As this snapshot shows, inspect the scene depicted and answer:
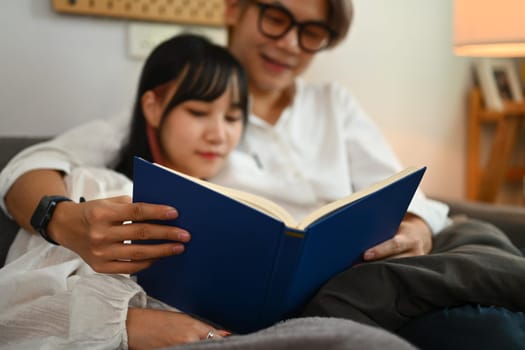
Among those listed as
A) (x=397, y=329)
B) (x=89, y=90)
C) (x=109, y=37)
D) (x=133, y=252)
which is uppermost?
(x=109, y=37)

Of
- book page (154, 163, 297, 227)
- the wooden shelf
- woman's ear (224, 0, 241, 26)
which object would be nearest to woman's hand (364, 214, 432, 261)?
book page (154, 163, 297, 227)

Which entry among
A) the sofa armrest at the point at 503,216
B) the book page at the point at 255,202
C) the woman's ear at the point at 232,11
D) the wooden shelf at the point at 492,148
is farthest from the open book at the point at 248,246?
the wooden shelf at the point at 492,148

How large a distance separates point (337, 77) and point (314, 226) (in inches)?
51.1

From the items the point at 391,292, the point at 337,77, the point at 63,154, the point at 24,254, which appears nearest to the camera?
the point at 391,292

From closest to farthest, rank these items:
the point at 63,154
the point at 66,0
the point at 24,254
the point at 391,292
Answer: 1. the point at 391,292
2. the point at 24,254
3. the point at 63,154
4. the point at 66,0

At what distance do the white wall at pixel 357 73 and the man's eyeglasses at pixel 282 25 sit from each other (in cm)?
41

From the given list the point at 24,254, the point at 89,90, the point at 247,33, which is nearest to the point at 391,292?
the point at 24,254

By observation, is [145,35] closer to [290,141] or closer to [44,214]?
[290,141]

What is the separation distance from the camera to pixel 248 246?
727 mm

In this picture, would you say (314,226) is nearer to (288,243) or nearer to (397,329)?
(288,243)

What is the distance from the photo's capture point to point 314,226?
698mm

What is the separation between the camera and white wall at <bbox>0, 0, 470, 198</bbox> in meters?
1.41

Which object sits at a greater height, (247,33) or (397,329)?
(247,33)

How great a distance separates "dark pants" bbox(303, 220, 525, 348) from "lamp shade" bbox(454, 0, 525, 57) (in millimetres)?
673
